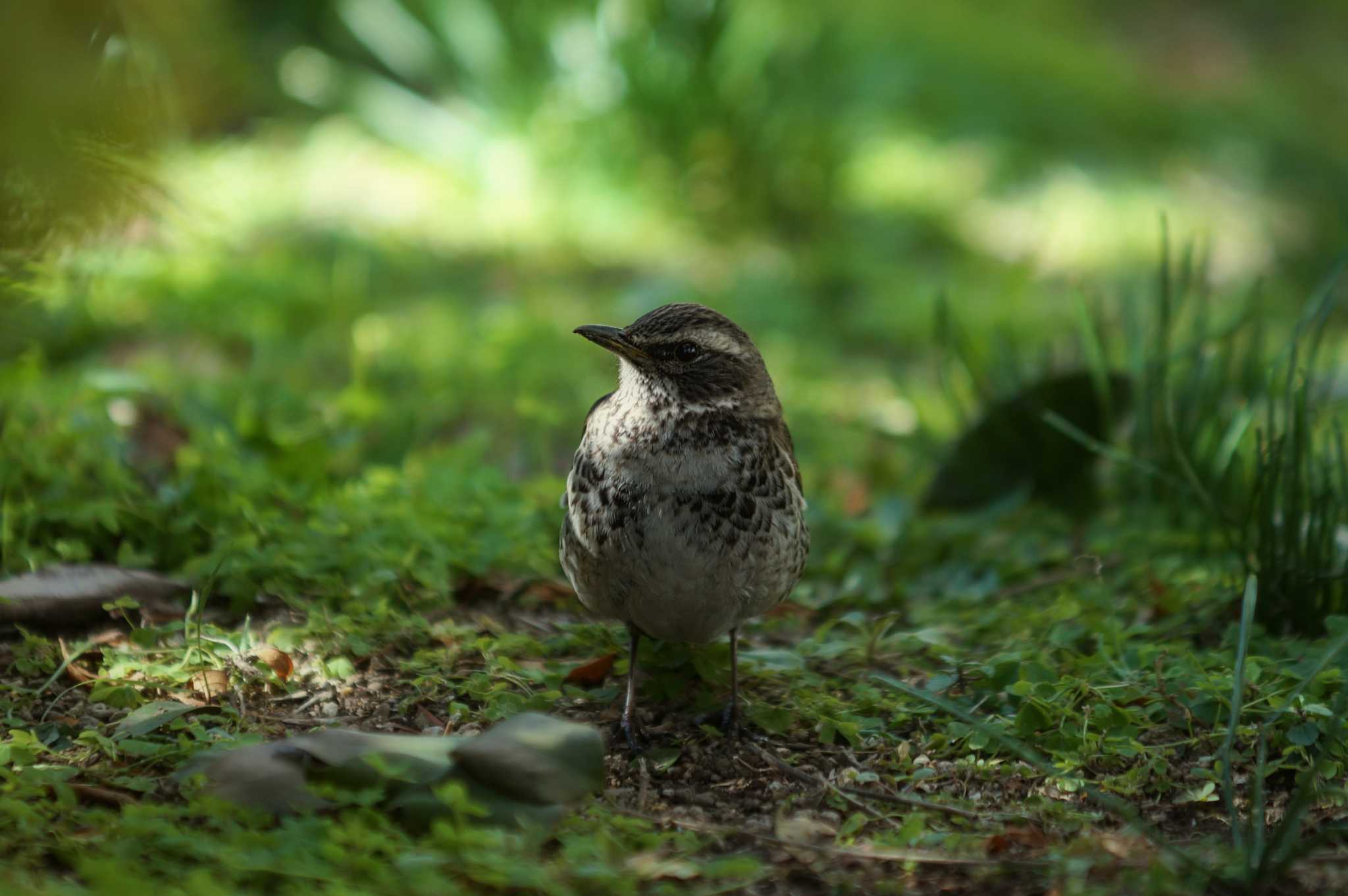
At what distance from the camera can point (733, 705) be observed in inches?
139

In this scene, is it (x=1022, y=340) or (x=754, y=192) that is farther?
(x=754, y=192)

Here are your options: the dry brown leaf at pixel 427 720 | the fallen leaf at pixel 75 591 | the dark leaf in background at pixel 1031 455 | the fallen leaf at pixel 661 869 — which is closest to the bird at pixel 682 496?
the dry brown leaf at pixel 427 720

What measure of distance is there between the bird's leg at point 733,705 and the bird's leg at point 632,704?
0.70ft

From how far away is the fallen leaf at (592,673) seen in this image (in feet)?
12.2

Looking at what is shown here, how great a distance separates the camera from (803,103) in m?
8.52

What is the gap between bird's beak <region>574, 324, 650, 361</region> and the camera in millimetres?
3627

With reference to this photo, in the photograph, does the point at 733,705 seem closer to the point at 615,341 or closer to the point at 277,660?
the point at 615,341

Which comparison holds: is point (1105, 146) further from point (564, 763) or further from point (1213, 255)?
point (564, 763)

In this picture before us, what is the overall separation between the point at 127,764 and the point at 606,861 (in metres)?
1.08

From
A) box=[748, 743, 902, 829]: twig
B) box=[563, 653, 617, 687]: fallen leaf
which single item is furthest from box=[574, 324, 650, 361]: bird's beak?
box=[748, 743, 902, 829]: twig

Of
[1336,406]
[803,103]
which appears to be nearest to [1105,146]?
[803,103]

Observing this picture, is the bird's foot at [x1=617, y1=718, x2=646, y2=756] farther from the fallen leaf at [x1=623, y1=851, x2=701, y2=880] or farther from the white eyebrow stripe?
the white eyebrow stripe

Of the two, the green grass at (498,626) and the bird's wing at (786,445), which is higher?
the bird's wing at (786,445)

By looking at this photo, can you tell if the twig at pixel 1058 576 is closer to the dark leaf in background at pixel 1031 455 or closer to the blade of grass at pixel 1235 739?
the dark leaf in background at pixel 1031 455
